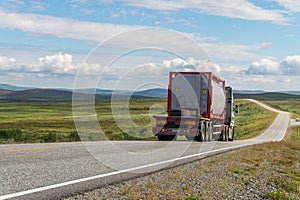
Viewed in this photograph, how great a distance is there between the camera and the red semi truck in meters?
22.2

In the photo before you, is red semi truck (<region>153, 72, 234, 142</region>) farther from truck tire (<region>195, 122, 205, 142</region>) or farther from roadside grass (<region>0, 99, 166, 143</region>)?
roadside grass (<region>0, 99, 166, 143</region>)

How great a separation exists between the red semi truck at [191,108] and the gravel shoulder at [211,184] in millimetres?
8450

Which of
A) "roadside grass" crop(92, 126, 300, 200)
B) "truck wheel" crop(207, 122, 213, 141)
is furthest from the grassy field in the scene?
"truck wheel" crop(207, 122, 213, 141)

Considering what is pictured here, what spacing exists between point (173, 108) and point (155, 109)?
44.8 inches

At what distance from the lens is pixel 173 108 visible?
909 inches

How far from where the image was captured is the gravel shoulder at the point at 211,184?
25.5ft

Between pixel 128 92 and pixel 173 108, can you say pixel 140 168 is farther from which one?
pixel 173 108

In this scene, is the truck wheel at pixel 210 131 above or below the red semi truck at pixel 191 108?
below

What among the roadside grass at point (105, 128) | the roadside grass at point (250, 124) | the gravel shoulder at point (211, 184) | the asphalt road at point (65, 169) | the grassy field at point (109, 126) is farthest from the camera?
the roadside grass at point (250, 124)

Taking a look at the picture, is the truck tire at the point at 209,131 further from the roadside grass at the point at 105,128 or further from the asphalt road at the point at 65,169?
the asphalt road at the point at 65,169

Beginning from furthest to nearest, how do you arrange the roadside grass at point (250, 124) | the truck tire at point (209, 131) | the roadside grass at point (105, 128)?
the roadside grass at point (250, 124) → the truck tire at point (209, 131) → the roadside grass at point (105, 128)

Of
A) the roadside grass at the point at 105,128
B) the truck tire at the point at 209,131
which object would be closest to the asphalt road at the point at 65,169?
the roadside grass at the point at 105,128

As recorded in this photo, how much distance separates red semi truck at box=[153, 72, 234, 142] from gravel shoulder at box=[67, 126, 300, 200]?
27.7 feet

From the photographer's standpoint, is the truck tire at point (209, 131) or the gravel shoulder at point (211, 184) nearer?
the gravel shoulder at point (211, 184)
